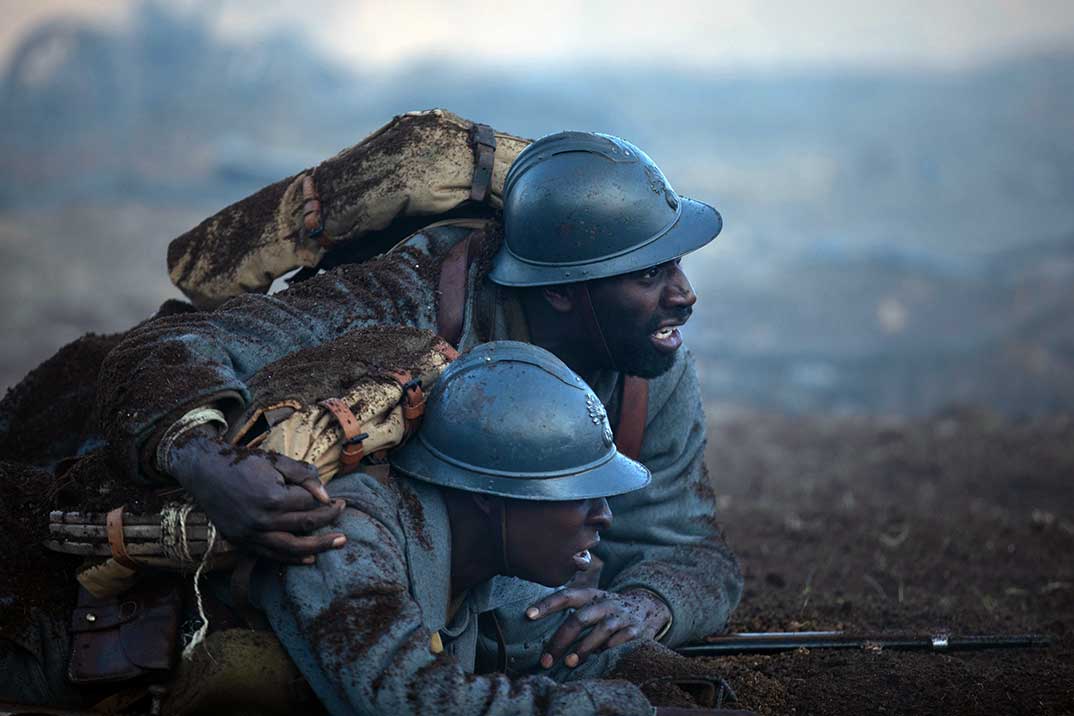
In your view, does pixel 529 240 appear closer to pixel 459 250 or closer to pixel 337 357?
pixel 459 250

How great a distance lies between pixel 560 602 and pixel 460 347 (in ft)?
3.50

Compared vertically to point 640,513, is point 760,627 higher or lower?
lower

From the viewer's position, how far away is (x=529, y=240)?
4684mm

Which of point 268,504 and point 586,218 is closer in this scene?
point 268,504

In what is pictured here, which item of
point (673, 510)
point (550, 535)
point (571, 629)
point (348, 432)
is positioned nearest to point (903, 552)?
point (673, 510)

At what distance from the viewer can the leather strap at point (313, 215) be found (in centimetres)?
496

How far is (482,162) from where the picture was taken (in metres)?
5.00

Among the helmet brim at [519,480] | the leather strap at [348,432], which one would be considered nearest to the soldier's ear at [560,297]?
the helmet brim at [519,480]

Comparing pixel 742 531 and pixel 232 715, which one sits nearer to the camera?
pixel 232 715

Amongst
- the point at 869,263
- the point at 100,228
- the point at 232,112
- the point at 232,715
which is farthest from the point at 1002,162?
the point at 232,715

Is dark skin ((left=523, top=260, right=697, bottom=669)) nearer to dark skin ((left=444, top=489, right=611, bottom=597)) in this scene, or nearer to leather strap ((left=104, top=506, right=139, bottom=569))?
dark skin ((left=444, top=489, right=611, bottom=597))

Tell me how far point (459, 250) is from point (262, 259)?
0.82 meters

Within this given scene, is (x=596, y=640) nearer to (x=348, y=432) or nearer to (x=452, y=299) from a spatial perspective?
(x=348, y=432)

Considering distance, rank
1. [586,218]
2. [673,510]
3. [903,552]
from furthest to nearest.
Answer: [903,552]
[673,510]
[586,218]
